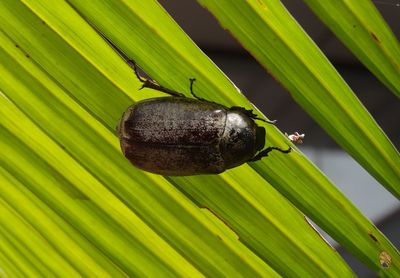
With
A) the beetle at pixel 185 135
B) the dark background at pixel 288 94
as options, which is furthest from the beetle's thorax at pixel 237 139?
the dark background at pixel 288 94

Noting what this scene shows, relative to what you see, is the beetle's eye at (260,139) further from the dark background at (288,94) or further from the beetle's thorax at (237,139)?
the dark background at (288,94)

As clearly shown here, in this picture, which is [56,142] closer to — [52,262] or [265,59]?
[52,262]

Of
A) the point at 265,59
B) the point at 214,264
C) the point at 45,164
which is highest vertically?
the point at 265,59

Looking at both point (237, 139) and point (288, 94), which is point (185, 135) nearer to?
point (237, 139)

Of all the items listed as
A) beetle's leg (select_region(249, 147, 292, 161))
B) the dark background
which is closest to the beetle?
beetle's leg (select_region(249, 147, 292, 161))

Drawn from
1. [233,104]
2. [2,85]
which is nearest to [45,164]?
[2,85]

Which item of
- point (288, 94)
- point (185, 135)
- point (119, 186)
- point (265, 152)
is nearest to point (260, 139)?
point (265, 152)

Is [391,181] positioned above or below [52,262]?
above

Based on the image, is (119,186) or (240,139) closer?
(119,186)
